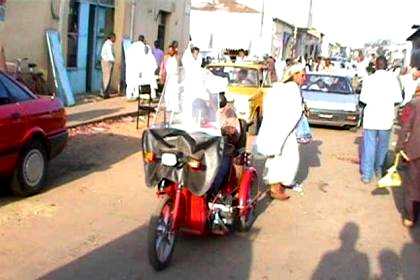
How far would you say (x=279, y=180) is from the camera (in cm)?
746

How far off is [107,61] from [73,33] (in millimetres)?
1160

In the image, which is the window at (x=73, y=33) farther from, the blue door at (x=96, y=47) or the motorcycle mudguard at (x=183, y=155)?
the motorcycle mudguard at (x=183, y=155)

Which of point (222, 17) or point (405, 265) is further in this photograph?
point (222, 17)

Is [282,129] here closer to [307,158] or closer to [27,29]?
[307,158]

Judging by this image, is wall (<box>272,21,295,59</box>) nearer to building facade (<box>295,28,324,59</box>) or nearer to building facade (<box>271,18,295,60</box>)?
building facade (<box>271,18,295,60</box>)

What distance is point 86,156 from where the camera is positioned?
9.30 m

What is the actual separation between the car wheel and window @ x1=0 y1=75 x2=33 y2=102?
20.7 inches

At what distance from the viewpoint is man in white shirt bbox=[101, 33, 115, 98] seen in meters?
16.1

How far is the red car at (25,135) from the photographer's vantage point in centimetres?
627

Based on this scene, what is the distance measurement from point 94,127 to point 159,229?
7621mm

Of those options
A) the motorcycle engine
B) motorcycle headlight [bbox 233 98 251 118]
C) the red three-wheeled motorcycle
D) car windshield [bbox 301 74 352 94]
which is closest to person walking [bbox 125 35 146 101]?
car windshield [bbox 301 74 352 94]

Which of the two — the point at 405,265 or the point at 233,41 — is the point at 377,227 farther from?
the point at 233,41

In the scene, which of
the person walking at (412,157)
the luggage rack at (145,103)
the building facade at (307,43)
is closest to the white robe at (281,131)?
the person walking at (412,157)

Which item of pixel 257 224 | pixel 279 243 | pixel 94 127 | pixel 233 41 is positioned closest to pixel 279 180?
pixel 257 224
